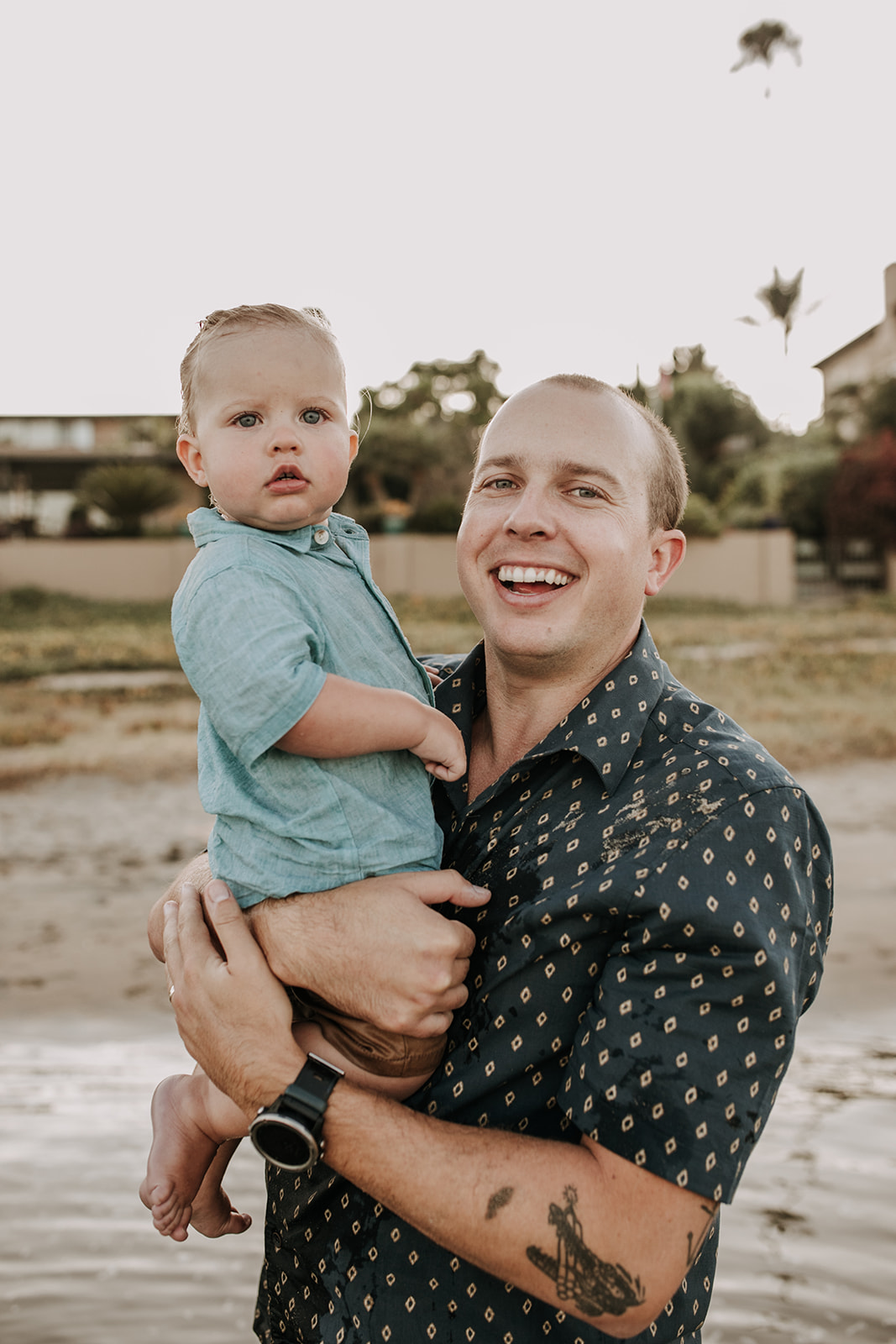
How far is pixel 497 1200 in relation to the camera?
1575mm

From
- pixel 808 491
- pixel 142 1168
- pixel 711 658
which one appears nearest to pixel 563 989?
pixel 142 1168

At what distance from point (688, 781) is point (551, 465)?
0.62 m

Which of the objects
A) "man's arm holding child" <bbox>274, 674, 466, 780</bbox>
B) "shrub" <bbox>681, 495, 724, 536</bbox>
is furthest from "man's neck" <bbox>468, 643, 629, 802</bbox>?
"shrub" <bbox>681, 495, 724, 536</bbox>

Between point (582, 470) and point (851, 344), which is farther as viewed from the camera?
point (851, 344)

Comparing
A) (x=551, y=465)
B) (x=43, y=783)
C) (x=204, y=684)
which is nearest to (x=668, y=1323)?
(x=204, y=684)

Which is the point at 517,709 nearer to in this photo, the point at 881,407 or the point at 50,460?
the point at 881,407

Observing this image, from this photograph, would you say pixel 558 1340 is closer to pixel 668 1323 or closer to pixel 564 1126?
pixel 668 1323

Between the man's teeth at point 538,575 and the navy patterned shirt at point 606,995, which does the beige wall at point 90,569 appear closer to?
the man's teeth at point 538,575

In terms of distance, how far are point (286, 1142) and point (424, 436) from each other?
91.6 feet

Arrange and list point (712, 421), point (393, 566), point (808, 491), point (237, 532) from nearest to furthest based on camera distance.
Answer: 1. point (237, 532)
2. point (393, 566)
3. point (808, 491)
4. point (712, 421)

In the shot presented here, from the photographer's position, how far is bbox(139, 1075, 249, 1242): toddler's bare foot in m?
2.01

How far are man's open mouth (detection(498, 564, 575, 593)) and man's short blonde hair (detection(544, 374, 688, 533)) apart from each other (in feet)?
0.80

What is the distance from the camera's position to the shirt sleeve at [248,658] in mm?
1647

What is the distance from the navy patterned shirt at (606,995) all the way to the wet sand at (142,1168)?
184 cm
